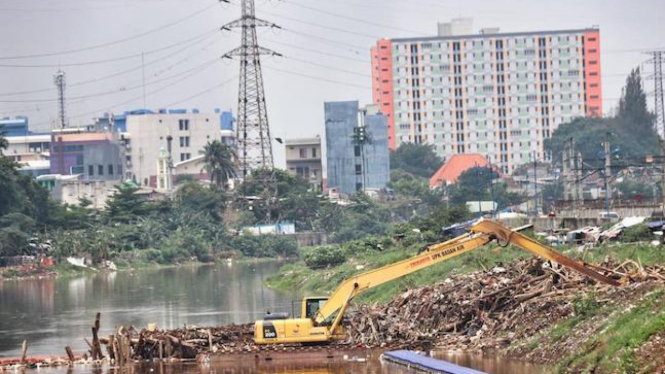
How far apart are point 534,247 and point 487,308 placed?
272 cm

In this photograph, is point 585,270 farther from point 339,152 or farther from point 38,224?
point 339,152

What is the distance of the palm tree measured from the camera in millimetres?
170375

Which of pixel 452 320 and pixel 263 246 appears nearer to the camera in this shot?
pixel 452 320

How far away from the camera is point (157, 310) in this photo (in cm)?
7288

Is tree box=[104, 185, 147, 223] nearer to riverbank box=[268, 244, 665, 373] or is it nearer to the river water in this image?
the river water

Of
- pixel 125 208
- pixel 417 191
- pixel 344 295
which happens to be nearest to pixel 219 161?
pixel 125 208

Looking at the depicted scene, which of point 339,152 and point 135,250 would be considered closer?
point 135,250

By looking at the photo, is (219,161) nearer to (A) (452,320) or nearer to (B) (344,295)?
(A) (452,320)

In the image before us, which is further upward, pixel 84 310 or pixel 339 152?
pixel 339 152

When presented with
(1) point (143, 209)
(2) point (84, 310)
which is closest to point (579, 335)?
(2) point (84, 310)

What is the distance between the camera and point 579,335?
120ft

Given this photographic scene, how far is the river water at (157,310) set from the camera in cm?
4088

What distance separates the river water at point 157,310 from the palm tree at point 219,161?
45225 mm

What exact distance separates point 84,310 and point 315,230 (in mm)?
82118
